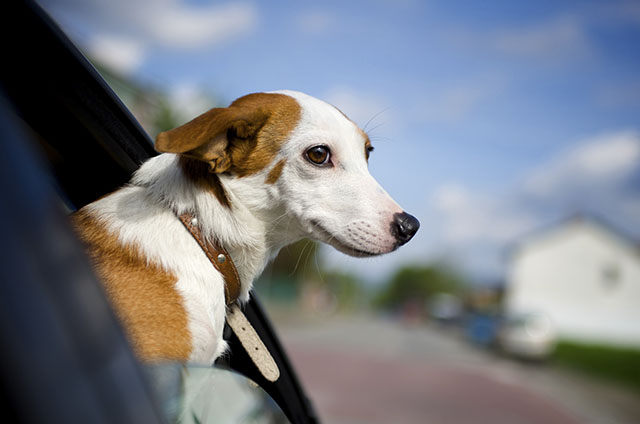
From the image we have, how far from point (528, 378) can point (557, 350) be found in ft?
29.8

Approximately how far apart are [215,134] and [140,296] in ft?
1.70

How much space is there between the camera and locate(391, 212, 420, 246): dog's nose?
1.76 metres

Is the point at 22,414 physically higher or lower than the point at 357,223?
lower

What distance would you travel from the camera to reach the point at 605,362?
872 inches

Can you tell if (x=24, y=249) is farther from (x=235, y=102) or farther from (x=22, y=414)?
(x=235, y=102)

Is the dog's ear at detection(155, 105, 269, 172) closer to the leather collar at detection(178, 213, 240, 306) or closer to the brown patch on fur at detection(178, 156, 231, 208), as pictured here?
the brown patch on fur at detection(178, 156, 231, 208)

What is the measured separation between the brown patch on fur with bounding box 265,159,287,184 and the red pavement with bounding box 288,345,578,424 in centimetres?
939

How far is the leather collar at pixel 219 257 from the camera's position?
139cm

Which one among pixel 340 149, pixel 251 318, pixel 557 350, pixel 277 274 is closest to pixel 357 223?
pixel 340 149

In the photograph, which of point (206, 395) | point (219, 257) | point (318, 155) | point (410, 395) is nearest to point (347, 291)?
point (410, 395)

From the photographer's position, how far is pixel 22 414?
51 cm

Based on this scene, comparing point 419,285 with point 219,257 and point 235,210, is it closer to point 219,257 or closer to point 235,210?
point 235,210

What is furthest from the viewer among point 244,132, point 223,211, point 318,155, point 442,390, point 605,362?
point 605,362

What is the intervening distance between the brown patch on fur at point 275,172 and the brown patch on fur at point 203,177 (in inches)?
8.1
